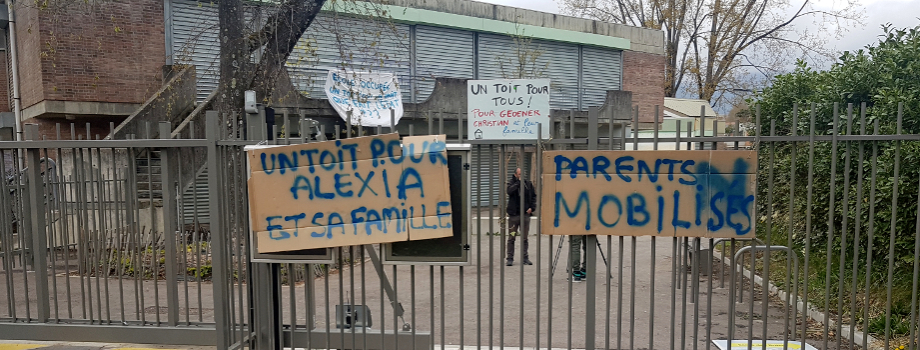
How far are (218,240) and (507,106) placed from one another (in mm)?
6525

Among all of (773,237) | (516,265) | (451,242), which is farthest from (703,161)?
(773,237)

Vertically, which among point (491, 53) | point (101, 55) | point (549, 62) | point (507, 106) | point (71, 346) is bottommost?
point (71, 346)

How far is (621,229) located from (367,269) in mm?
7232

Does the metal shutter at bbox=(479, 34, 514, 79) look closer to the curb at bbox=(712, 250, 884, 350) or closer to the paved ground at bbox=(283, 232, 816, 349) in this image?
the paved ground at bbox=(283, 232, 816, 349)

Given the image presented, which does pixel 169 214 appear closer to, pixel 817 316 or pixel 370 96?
pixel 817 316

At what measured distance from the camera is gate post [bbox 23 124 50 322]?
5484 mm

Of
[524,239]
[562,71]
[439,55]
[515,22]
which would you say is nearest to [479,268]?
[524,239]

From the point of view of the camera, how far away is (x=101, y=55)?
14.0 metres

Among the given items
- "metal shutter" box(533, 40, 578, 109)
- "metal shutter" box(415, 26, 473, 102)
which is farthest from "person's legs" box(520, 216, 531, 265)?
"metal shutter" box(533, 40, 578, 109)

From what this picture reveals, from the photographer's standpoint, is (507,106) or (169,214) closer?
(169,214)

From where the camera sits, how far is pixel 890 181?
593cm

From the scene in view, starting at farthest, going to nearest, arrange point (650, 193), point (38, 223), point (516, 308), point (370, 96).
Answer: point (370, 96)
point (516, 308)
point (38, 223)
point (650, 193)

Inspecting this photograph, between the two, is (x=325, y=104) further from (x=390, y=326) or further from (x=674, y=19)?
(x=674, y=19)

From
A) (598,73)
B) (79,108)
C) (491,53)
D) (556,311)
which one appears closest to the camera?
(556,311)
